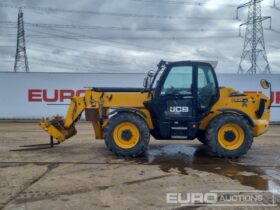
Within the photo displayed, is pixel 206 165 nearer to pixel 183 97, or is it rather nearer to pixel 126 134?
pixel 183 97

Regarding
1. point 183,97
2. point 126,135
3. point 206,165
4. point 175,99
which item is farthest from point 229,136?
point 126,135

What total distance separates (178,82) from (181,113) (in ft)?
2.36

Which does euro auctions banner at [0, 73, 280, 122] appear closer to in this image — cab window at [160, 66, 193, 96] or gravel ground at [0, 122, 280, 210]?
gravel ground at [0, 122, 280, 210]

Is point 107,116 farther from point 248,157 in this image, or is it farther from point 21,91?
point 21,91

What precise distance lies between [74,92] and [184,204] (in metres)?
14.7

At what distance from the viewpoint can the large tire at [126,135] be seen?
8.41m

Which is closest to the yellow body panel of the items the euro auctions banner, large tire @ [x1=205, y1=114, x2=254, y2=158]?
large tire @ [x1=205, y1=114, x2=254, y2=158]

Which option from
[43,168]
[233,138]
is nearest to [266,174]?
[233,138]

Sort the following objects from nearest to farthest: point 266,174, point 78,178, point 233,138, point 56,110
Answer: point 78,178 → point 266,174 → point 233,138 → point 56,110

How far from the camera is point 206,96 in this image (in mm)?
8625

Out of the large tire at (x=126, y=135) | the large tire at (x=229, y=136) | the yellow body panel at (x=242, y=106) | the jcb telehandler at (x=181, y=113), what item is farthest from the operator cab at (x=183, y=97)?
the large tire at (x=126, y=135)

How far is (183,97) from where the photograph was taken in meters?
8.57

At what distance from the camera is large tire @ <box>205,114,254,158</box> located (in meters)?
8.43

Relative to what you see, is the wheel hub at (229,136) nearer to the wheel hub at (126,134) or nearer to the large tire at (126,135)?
the large tire at (126,135)
